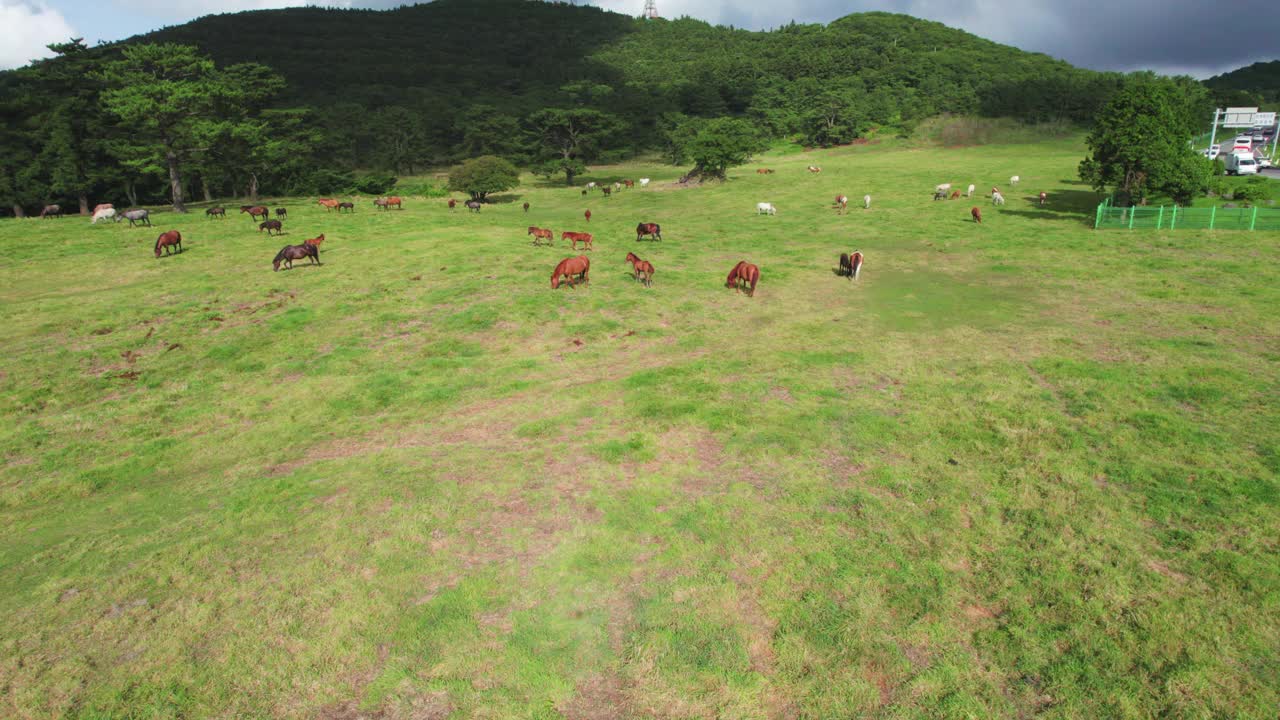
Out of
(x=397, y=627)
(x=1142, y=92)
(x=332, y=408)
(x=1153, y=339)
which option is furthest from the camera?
(x=1142, y=92)

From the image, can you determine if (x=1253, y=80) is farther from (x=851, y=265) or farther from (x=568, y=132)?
Answer: (x=851, y=265)

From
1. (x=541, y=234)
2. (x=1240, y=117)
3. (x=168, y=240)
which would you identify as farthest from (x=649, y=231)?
(x=1240, y=117)

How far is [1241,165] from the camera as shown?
46.3m

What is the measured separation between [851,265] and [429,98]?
345 feet

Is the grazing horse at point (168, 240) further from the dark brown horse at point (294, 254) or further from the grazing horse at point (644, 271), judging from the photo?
the grazing horse at point (644, 271)

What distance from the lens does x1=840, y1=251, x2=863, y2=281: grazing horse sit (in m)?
23.1

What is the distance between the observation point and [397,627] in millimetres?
6301

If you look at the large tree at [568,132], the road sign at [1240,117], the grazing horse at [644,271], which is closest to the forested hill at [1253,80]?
the road sign at [1240,117]

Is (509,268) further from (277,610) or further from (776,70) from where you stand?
(776,70)

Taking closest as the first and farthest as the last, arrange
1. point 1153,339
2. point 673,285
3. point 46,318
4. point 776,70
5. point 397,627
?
point 397,627 < point 1153,339 < point 46,318 < point 673,285 < point 776,70

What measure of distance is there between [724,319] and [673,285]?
4.38m

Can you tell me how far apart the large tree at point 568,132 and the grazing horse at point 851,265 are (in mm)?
49979

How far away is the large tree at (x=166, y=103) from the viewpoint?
1513 inches

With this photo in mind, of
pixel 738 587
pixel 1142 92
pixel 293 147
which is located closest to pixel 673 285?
pixel 738 587
